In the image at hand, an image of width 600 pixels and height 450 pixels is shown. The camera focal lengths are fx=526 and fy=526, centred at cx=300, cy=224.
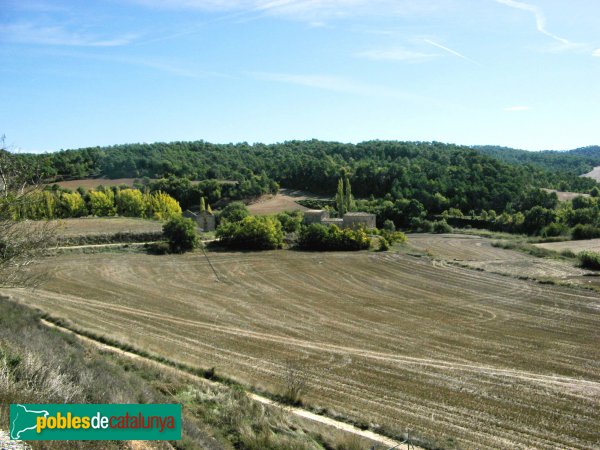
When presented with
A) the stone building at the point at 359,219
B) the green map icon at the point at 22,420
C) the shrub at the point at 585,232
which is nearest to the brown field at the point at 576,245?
the shrub at the point at 585,232

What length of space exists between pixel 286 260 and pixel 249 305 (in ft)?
53.3

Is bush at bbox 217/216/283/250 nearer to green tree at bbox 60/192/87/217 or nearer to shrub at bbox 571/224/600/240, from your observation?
green tree at bbox 60/192/87/217

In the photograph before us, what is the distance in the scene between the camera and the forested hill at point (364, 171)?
295 ft

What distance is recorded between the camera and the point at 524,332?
24906 mm

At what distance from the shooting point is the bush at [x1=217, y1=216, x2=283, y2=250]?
2067 inches

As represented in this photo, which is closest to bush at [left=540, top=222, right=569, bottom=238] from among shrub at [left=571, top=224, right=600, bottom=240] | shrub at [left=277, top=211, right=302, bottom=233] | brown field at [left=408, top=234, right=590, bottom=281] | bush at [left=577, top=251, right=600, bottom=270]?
shrub at [left=571, top=224, right=600, bottom=240]

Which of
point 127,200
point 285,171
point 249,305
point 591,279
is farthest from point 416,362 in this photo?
point 285,171

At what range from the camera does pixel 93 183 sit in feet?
314

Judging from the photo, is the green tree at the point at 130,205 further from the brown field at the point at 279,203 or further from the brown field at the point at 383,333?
the brown field at the point at 383,333

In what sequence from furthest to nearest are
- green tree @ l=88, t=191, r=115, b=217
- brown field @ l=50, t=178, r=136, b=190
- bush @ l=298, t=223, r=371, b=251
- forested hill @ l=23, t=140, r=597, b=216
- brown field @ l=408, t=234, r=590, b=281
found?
brown field @ l=50, t=178, r=136, b=190 → forested hill @ l=23, t=140, r=597, b=216 → green tree @ l=88, t=191, r=115, b=217 → bush @ l=298, t=223, r=371, b=251 → brown field @ l=408, t=234, r=590, b=281

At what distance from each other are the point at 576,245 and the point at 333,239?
2747 cm

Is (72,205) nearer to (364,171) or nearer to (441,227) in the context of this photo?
(441,227)

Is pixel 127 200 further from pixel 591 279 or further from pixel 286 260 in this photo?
pixel 591 279

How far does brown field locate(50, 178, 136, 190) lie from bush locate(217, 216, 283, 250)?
4739 cm
